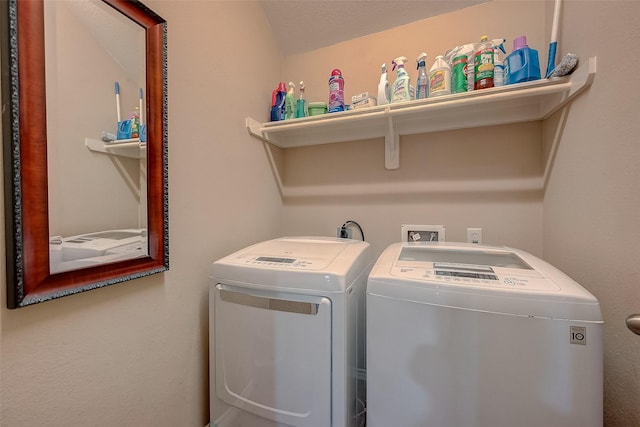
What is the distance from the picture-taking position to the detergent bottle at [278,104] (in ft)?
4.95

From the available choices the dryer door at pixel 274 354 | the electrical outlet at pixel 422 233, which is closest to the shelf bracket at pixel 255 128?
the dryer door at pixel 274 354

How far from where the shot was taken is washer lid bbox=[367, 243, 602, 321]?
0.63 meters

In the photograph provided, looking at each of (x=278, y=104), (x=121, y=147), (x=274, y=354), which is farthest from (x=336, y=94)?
(x=274, y=354)

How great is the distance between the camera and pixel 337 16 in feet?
4.94

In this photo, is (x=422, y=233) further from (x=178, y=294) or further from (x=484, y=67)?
(x=178, y=294)

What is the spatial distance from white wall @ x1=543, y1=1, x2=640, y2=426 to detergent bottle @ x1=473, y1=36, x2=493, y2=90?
259mm


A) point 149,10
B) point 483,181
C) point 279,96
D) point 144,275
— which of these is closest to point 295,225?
point 279,96

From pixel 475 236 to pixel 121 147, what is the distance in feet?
5.06

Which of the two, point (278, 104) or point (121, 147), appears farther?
point (278, 104)

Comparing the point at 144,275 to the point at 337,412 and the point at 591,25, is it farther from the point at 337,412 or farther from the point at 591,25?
the point at 591,25

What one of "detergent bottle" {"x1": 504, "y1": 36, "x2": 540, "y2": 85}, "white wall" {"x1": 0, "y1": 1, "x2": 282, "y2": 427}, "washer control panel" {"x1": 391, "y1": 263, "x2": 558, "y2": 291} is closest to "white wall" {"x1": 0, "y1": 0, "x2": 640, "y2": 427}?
"white wall" {"x1": 0, "y1": 1, "x2": 282, "y2": 427}

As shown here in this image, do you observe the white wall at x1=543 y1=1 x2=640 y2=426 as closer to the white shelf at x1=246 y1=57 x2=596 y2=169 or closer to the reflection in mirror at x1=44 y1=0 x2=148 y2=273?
the white shelf at x1=246 y1=57 x2=596 y2=169

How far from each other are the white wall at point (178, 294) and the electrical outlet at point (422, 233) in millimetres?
805

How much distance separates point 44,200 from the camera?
636 millimetres
